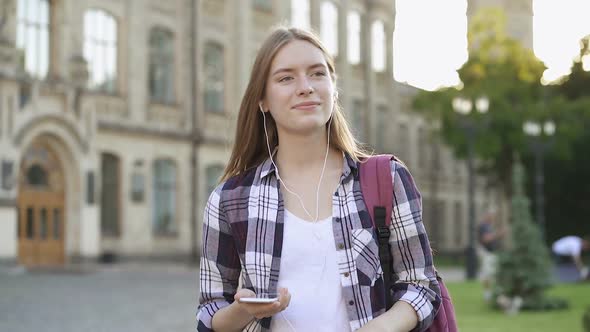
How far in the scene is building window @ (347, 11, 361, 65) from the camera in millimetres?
46441

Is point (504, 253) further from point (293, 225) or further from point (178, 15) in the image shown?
point (178, 15)

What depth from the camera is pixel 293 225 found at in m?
3.08

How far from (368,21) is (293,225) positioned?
45.9 m

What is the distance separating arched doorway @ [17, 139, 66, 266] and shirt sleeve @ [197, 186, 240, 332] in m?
26.7

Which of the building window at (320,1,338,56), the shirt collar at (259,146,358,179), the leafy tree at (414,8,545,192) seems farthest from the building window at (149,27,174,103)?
the shirt collar at (259,146,358,179)

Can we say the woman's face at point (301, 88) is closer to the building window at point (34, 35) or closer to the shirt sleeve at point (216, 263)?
the shirt sleeve at point (216, 263)

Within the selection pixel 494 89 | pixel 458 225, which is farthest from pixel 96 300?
pixel 458 225

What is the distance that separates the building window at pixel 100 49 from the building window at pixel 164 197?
360 cm

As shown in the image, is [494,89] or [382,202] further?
[494,89]

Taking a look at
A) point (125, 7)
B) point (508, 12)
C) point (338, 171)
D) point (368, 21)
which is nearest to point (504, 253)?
point (338, 171)

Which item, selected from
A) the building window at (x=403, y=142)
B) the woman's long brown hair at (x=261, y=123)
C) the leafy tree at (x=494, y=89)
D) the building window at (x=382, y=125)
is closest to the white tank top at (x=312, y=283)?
the woman's long brown hair at (x=261, y=123)

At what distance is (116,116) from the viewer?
32.6 meters

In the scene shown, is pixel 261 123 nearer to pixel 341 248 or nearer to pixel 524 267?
pixel 341 248

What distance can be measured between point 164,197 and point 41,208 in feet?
19.2
